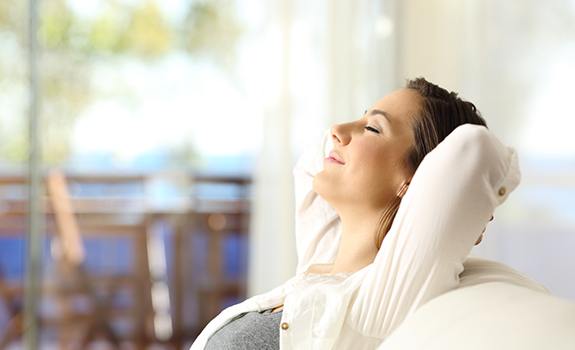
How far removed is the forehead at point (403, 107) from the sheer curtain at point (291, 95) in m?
2.19

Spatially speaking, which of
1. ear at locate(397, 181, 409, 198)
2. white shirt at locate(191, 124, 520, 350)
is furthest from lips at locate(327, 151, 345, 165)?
white shirt at locate(191, 124, 520, 350)

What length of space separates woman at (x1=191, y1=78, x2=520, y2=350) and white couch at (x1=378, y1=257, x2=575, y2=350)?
0.22ft

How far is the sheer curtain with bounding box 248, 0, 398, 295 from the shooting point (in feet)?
11.8

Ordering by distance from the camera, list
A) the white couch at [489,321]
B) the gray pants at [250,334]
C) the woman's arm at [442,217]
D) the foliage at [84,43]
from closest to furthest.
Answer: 1. the white couch at [489,321]
2. the woman's arm at [442,217]
3. the gray pants at [250,334]
4. the foliage at [84,43]

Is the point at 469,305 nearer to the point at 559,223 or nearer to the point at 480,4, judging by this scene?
the point at 559,223

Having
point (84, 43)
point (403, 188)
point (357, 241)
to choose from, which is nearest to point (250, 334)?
point (357, 241)

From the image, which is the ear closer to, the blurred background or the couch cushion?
the couch cushion

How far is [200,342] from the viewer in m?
1.43

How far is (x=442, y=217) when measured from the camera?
1072mm

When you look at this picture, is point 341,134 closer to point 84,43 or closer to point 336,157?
point 336,157

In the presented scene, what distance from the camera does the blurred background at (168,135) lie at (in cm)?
355

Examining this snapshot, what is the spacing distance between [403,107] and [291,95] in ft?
7.33

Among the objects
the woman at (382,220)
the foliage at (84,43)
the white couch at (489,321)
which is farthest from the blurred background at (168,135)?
the white couch at (489,321)

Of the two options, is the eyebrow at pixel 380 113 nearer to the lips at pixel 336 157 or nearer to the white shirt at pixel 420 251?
the lips at pixel 336 157
